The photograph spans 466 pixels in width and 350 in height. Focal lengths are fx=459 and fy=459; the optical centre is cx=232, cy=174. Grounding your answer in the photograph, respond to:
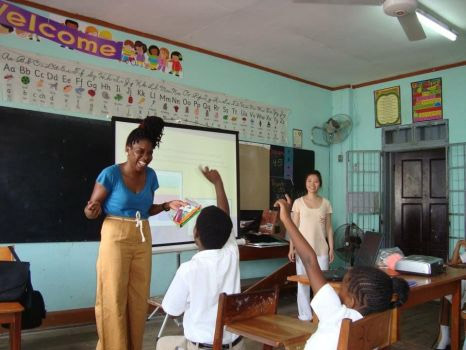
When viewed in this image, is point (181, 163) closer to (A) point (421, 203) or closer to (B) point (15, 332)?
(B) point (15, 332)

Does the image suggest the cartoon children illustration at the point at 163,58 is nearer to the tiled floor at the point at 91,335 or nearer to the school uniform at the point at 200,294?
the tiled floor at the point at 91,335

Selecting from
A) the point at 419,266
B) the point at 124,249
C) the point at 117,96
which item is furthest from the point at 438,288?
the point at 117,96

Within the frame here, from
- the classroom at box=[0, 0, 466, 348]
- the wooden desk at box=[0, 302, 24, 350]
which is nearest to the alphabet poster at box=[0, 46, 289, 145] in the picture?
the classroom at box=[0, 0, 466, 348]

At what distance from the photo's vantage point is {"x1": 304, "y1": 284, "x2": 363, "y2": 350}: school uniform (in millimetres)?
1405

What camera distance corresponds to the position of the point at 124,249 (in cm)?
232

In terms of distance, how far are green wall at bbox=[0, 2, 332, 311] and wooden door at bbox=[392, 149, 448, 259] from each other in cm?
104

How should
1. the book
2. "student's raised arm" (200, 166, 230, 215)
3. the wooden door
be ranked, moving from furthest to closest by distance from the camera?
the wooden door < "student's raised arm" (200, 166, 230, 215) < the book

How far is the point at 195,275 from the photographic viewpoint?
176 cm

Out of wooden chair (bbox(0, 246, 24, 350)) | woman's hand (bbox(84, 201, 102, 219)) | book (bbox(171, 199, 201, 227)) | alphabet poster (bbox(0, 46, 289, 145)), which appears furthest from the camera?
alphabet poster (bbox(0, 46, 289, 145))

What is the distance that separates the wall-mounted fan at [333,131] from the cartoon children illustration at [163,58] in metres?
2.37

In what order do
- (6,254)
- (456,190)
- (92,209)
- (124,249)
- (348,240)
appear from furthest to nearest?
1. (348,240)
2. (456,190)
3. (6,254)
4. (124,249)
5. (92,209)

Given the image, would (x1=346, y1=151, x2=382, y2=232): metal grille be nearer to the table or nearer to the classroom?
the classroom

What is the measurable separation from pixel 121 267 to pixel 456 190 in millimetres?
4243

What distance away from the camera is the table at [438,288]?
243 cm
